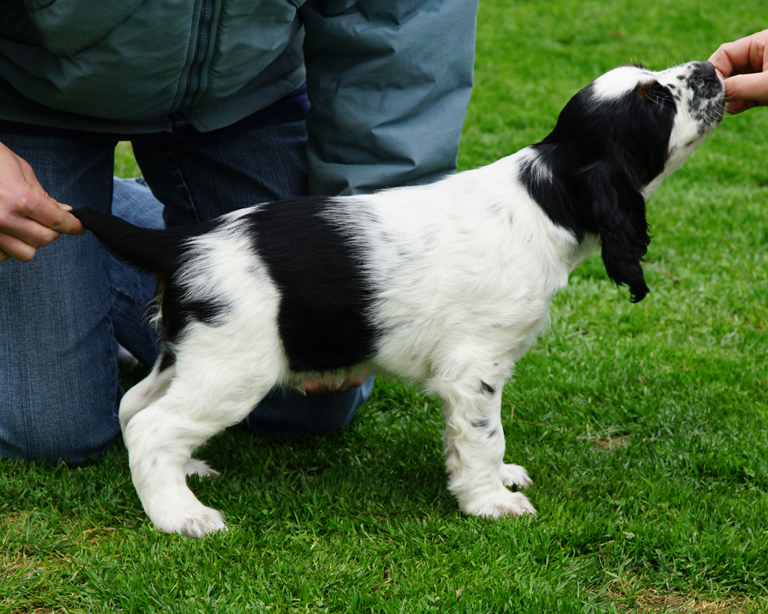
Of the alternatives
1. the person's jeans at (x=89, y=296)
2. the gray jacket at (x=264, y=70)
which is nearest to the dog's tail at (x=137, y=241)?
the gray jacket at (x=264, y=70)

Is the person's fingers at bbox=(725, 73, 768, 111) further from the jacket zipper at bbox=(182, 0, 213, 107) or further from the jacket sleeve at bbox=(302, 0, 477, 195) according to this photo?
the jacket zipper at bbox=(182, 0, 213, 107)

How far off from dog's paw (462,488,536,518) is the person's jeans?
0.86 m

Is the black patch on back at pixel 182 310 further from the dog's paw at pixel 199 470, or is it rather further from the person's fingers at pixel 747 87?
the person's fingers at pixel 747 87

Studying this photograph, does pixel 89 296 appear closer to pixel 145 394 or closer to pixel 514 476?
pixel 145 394

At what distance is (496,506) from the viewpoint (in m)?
2.80

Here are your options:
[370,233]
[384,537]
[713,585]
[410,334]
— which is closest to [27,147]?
[370,233]

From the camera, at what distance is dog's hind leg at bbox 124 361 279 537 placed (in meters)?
2.60

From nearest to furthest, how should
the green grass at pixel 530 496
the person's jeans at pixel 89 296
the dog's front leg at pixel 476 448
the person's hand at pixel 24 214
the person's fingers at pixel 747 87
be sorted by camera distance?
1. the green grass at pixel 530 496
2. the person's hand at pixel 24 214
3. the dog's front leg at pixel 476 448
4. the person's fingers at pixel 747 87
5. the person's jeans at pixel 89 296

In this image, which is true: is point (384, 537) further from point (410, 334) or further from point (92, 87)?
point (92, 87)

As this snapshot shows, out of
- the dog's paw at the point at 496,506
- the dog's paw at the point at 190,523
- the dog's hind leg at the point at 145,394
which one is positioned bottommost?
the dog's paw at the point at 190,523

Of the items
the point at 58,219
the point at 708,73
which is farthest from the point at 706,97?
the point at 58,219

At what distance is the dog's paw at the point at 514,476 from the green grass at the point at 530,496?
73 millimetres

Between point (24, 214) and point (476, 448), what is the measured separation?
163 cm

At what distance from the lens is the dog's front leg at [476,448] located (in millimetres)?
2715
